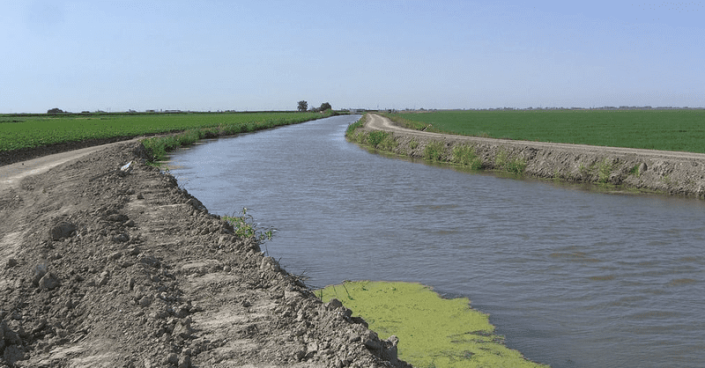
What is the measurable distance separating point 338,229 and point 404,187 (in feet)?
26.1

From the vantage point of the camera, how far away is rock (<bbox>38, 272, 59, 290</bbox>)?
7.55m

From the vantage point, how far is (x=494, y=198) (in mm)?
18750

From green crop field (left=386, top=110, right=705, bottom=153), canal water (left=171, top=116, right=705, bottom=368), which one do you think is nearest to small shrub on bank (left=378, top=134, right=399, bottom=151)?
green crop field (left=386, top=110, right=705, bottom=153)

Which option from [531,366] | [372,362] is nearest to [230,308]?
[372,362]

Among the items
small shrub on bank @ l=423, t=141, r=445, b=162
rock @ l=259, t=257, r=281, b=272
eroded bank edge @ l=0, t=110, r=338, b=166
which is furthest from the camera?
small shrub on bank @ l=423, t=141, r=445, b=162

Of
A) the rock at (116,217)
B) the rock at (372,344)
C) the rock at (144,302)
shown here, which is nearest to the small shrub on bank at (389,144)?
the rock at (116,217)

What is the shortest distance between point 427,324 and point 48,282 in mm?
5143

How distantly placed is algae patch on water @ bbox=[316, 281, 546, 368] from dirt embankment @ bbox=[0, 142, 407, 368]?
1223 mm

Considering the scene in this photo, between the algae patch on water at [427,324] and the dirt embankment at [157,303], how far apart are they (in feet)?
4.01

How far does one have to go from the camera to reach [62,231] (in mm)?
10117

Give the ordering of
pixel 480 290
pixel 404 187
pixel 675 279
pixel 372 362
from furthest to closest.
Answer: pixel 404 187 < pixel 675 279 < pixel 480 290 < pixel 372 362

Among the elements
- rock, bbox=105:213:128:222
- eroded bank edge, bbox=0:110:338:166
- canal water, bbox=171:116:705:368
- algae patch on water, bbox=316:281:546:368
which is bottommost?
algae patch on water, bbox=316:281:546:368

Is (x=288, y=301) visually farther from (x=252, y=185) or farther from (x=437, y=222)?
(x=252, y=185)

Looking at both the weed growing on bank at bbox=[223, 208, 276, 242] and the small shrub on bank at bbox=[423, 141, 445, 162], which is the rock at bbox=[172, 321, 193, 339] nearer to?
the weed growing on bank at bbox=[223, 208, 276, 242]
